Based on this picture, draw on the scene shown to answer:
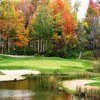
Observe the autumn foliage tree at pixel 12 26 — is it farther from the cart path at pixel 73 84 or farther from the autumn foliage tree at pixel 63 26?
the cart path at pixel 73 84

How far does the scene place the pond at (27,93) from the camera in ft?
115

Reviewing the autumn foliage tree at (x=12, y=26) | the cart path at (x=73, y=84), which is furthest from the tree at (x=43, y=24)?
the cart path at (x=73, y=84)

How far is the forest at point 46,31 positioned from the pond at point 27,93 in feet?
127

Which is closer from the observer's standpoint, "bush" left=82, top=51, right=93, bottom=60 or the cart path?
the cart path

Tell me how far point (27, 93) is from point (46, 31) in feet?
155

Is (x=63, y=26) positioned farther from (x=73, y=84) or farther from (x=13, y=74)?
(x=73, y=84)

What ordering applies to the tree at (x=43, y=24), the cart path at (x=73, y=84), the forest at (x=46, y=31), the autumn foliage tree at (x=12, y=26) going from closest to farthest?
1. the cart path at (x=73, y=84)
2. the autumn foliage tree at (x=12, y=26)
3. the forest at (x=46, y=31)
4. the tree at (x=43, y=24)

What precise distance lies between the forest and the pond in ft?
127

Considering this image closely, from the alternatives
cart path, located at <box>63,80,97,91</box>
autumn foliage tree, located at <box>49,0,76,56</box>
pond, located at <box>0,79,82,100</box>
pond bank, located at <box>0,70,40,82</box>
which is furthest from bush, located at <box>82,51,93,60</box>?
pond, located at <box>0,79,82,100</box>

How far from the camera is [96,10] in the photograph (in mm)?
99750

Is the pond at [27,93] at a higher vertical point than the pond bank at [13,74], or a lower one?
lower

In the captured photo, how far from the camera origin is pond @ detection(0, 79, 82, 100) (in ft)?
115

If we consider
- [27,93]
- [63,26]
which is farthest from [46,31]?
[27,93]

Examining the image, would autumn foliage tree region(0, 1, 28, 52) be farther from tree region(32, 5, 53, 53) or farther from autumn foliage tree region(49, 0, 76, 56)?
autumn foliage tree region(49, 0, 76, 56)
